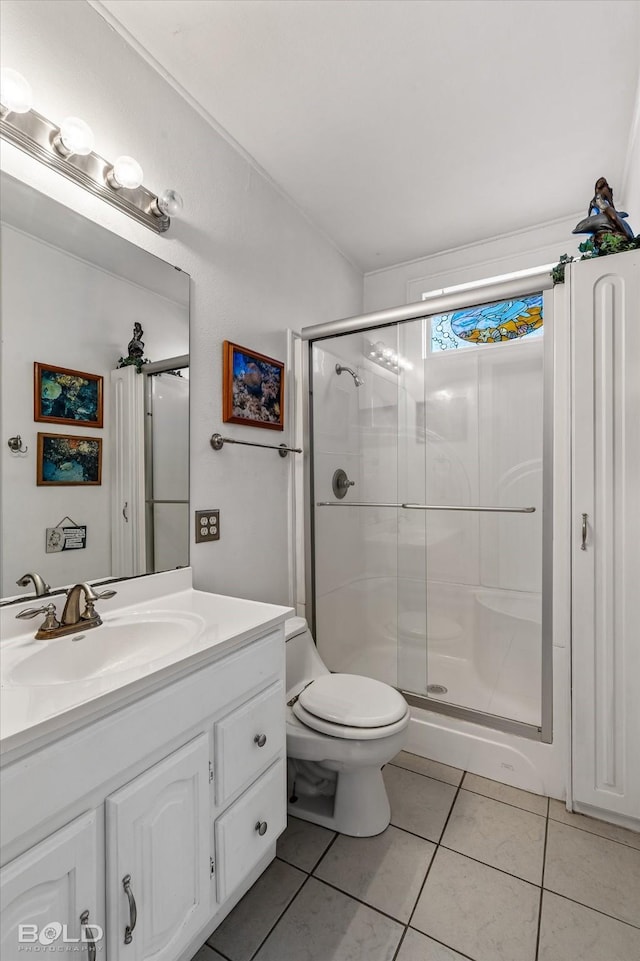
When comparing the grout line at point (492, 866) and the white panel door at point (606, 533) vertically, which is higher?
the white panel door at point (606, 533)

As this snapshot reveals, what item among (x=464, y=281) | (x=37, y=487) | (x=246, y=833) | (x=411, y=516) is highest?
(x=464, y=281)

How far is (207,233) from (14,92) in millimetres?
Result: 734

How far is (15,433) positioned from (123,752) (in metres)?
0.79

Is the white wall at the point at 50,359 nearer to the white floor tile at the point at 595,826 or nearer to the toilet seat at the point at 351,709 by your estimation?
the toilet seat at the point at 351,709

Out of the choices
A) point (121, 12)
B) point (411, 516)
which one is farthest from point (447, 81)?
point (411, 516)

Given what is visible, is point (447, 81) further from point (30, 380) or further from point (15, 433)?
point (15, 433)

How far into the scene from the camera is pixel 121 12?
4.43 feet

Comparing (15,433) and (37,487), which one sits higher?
(15,433)

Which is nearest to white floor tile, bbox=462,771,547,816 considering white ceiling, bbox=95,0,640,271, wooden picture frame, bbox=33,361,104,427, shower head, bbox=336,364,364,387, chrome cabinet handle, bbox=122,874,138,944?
chrome cabinet handle, bbox=122,874,138,944

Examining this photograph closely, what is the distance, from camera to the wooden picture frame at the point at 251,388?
5.84 feet

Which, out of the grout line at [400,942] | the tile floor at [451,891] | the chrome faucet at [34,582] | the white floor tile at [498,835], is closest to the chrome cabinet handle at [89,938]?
the tile floor at [451,891]

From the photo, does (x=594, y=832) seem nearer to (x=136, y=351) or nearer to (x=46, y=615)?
(x=46, y=615)

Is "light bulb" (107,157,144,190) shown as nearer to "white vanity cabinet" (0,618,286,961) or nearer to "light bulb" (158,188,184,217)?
"light bulb" (158,188,184,217)

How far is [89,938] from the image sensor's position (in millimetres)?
791
